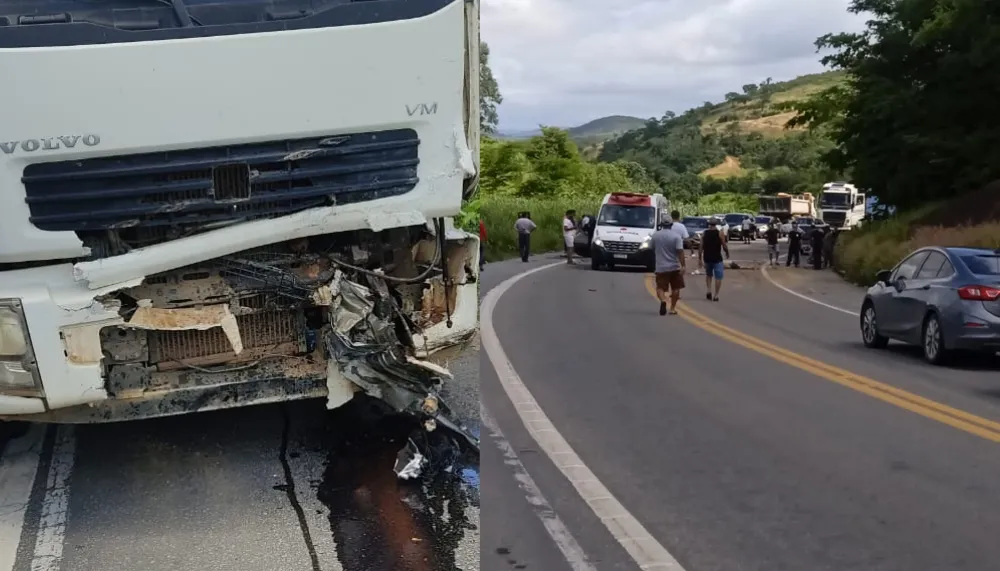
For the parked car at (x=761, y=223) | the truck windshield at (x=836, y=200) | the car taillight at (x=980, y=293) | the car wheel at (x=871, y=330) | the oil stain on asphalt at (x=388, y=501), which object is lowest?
the parked car at (x=761, y=223)

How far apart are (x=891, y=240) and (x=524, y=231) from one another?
9104mm

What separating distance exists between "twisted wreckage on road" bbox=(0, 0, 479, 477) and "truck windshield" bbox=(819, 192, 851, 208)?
5558 cm

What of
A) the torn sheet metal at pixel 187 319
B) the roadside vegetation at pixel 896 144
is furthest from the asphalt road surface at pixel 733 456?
the roadside vegetation at pixel 896 144

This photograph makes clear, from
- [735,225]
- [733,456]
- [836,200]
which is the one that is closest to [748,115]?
[836,200]

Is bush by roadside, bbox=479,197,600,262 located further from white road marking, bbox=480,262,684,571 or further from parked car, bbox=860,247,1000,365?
white road marking, bbox=480,262,684,571

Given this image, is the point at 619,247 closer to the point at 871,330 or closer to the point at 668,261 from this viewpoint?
the point at 668,261

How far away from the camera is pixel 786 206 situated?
6531cm

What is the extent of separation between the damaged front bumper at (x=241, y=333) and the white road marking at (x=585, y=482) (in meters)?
1.00

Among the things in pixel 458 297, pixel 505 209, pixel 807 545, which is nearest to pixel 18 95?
pixel 458 297

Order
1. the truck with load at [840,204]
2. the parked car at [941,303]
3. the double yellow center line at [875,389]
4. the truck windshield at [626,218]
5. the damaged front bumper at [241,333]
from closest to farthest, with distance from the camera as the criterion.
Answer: the damaged front bumper at [241,333], the double yellow center line at [875,389], the parked car at [941,303], the truck windshield at [626,218], the truck with load at [840,204]

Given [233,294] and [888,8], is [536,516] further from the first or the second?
[888,8]

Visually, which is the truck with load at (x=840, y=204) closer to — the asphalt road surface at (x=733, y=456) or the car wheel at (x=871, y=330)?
the car wheel at (x=871, y=330)

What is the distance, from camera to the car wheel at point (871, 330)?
14680 mm

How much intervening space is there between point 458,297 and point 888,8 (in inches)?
1197
